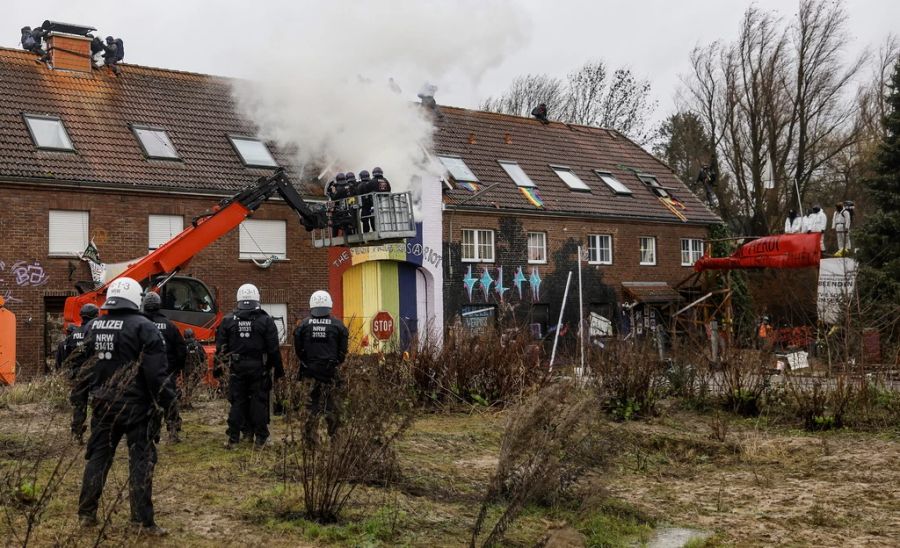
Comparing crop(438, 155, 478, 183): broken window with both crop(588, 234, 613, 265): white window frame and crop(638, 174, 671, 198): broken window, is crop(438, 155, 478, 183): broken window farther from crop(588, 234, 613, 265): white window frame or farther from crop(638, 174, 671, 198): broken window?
crop(638, 174, 671, 198): broken window

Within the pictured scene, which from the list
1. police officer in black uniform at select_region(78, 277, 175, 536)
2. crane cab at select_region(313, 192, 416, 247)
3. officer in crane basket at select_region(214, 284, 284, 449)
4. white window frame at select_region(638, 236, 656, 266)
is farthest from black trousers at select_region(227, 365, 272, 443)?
white window frame at select_region(638, 236, 656, 266)

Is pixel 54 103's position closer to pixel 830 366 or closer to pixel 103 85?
pixel 103 85

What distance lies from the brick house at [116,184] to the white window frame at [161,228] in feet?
0.09

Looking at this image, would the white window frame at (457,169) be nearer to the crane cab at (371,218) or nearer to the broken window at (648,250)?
the broken window at (648,250)

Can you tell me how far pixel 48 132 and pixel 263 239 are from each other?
5.95 m

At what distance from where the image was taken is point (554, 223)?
31.4 metres

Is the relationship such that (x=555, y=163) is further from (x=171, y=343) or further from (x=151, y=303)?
(x=171, y=343)

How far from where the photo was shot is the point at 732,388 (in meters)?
14.9

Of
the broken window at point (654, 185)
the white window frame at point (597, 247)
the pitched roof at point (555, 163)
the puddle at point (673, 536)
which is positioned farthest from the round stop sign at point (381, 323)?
the broken window at point (654, 185)

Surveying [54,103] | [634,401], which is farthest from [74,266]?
[634,401]

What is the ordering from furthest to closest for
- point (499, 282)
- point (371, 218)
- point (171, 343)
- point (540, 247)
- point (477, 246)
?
point (540, 247) → point (499, 282) → point (477, 246) → point (371, 218) → point (171, 343)

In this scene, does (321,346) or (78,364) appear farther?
(321,346)

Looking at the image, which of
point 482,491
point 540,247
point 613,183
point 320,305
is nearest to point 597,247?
point 540,247

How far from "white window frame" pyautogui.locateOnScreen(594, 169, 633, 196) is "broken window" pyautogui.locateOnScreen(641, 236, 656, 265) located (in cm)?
177
